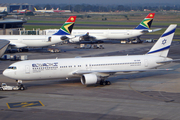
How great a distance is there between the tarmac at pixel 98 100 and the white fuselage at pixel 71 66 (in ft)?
6.65

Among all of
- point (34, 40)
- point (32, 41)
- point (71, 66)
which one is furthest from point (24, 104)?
point (32, 41)

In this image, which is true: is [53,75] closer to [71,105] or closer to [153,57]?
[71,105]

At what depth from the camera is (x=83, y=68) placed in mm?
37656

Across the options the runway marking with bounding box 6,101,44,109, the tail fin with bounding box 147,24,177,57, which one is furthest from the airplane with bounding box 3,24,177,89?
the runway marking with bounding box 6,101,44,109

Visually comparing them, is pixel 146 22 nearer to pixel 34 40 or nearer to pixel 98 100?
pixel 34 40

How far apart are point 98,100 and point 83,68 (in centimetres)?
837

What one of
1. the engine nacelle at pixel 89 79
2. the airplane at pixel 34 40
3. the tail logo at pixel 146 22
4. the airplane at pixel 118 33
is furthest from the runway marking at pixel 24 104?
the tail logo at pixel 146 22

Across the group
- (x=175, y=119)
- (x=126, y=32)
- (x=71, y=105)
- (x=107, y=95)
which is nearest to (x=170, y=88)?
(x=107, y=95)

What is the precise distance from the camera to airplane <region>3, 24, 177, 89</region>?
35344 millimetres

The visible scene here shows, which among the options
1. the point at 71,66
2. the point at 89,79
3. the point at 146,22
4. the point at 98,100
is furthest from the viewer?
the point at 146,22

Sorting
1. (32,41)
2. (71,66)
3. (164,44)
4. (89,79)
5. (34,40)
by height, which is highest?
(164,44)

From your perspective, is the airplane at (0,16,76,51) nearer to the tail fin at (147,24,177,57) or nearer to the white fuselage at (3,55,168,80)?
the tail fin at (147,24,177,57)

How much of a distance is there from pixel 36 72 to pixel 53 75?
241cm

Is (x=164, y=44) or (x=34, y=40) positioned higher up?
(x=164, y=44)
